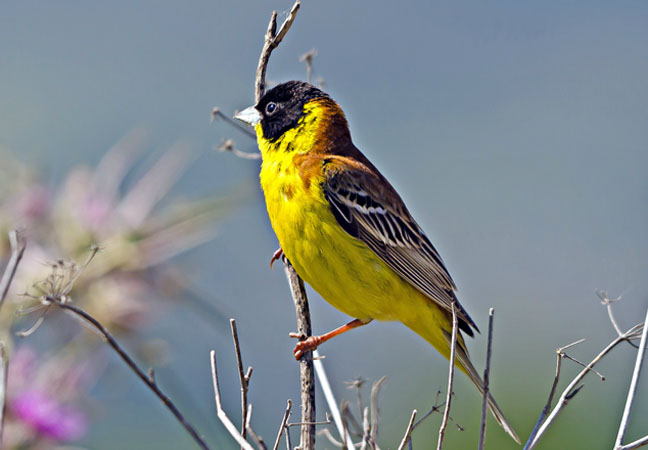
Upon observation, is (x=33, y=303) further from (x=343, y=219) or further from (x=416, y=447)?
(x=416, y=447)

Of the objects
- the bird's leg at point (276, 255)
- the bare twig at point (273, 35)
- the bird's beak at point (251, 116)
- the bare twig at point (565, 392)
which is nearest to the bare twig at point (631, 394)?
the bare twig at point (565, 392)

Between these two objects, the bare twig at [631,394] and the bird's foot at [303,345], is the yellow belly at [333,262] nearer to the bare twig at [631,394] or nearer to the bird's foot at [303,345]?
the bird's foot at [303,345]

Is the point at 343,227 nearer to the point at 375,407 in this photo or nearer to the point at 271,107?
the point at 271,107

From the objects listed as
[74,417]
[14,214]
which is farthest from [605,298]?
[14,214]

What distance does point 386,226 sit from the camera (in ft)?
10.4

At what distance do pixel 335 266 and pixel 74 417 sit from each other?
1024mm

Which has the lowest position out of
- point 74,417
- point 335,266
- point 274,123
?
point 74,417

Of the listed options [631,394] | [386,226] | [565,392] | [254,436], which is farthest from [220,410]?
[386,226]

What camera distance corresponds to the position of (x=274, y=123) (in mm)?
3131

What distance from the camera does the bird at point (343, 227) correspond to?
279cm

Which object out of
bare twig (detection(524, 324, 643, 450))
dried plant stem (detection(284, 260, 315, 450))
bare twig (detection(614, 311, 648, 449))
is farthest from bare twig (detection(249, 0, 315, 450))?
bare twig (detection(614, 311, 648, 449))

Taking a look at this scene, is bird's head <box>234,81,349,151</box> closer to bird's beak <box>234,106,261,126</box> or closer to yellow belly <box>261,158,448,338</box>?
bird's beak <box>234,106,261,126</box>

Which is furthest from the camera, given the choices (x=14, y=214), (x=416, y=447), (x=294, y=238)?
(x=416, y=447)

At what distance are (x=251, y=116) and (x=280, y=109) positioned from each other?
5.0 inches
